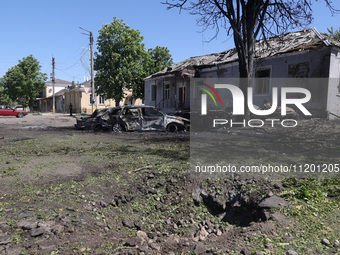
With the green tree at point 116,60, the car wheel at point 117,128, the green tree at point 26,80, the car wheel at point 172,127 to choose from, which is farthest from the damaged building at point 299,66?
the green tree at point 26,80

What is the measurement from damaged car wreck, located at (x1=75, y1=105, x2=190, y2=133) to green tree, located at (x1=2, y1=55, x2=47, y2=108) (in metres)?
41.5

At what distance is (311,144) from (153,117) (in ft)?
21.9

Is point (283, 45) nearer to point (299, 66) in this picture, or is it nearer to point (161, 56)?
point (299, 66)

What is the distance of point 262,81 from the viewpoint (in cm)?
1543

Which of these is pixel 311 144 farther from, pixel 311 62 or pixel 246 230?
pixel 311 62

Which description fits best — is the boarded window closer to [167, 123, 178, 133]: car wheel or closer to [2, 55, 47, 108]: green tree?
[167, 123, 178, 133]: car wheel

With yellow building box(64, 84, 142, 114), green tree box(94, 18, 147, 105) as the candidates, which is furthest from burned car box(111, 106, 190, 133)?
yellow building box(64, 84, 142, 114)

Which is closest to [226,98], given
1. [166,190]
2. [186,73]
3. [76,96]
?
[186,73]

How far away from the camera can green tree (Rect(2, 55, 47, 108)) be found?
45.3m

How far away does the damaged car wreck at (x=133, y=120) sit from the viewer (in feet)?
37.7

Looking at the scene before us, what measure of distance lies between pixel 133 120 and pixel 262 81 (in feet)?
29.0

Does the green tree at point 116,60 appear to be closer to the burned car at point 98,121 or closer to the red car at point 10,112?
the red car at point 10,112

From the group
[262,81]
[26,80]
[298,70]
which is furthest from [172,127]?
[26,80]

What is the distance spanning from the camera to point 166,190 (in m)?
4.03
